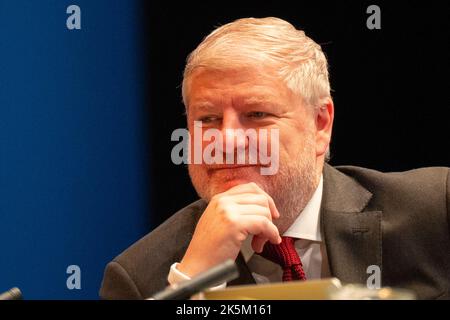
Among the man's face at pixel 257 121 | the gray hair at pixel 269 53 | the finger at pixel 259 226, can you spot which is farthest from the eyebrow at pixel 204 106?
the finger at pixel 259 226

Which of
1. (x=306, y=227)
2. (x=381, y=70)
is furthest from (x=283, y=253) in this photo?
(x=381, y=70)

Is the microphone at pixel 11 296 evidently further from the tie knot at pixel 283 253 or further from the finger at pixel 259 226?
the tie knot at pixel 283 253

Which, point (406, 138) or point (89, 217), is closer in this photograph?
point (406, 138)

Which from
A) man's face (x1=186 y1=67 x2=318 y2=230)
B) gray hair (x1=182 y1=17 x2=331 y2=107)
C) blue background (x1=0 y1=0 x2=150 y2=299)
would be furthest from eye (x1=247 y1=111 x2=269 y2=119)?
blue background (x1=0 y1=0 x2=150 y2=299)

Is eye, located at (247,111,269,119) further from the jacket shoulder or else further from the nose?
the jacket shoulder

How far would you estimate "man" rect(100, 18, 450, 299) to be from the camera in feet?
7.38

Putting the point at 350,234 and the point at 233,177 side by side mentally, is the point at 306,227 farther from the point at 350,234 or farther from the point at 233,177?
the point at 233,177

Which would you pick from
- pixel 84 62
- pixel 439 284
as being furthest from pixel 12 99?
pixel 439 284

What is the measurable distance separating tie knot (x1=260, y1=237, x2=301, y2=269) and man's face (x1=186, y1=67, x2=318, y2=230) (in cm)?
9

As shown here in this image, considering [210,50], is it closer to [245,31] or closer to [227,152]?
[245,31]

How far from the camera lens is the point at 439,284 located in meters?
2.26
